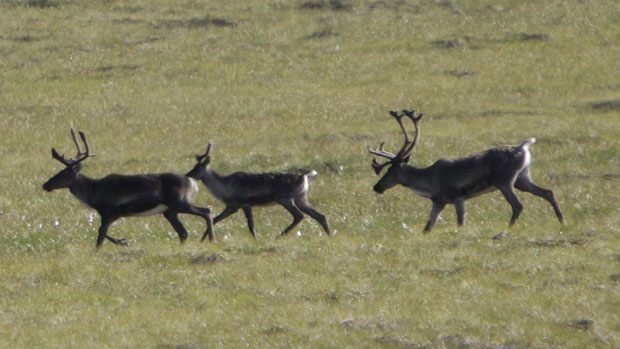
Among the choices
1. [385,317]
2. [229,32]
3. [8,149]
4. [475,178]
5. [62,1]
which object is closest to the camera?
[385,317]

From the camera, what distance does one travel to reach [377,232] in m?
19.3

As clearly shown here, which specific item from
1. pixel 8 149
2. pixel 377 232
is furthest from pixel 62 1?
pixel 377 232

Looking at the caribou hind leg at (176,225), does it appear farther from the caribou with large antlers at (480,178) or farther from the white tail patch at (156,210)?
the caribou with large antlers at (480,178)

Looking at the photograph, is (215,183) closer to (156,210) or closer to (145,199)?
(156,210)

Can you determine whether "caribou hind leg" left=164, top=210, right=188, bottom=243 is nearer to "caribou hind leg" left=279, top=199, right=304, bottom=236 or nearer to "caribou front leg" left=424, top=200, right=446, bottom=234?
"caribou hind leg" left=279, top=199, right=304, bottom=236

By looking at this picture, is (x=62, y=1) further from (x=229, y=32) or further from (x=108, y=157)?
(x=108, y=157)

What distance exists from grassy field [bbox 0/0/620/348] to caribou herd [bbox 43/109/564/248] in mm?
633

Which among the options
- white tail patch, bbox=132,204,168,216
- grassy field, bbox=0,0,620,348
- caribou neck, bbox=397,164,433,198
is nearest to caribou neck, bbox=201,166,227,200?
grassy field, bbox=0,0,620,348

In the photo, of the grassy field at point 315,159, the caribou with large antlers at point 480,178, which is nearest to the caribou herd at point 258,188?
the caribou with large antlers at point 480,178

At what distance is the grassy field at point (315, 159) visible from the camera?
1276 cm

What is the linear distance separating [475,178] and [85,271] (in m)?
6.98

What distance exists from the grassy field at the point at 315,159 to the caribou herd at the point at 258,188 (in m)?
0.63

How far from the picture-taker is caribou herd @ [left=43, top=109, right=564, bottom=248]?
1825 cm

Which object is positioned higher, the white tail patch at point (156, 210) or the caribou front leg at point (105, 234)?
the white tail patch at point (156, 210)
